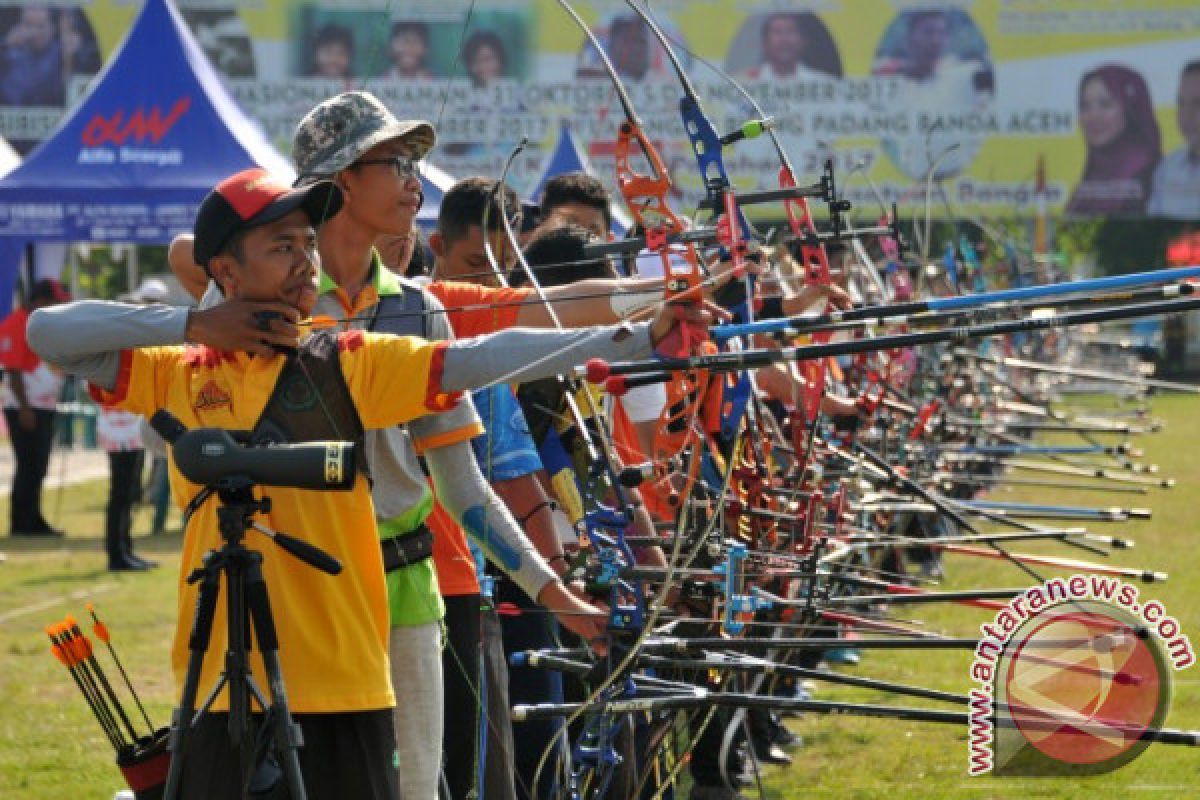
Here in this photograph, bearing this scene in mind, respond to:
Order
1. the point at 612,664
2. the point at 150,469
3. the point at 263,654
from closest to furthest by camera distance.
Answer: the point at 263,654 < the point at 612,664 < the point at 150,469

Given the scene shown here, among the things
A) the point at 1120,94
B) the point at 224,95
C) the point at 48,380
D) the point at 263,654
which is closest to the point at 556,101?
the point at 1120,94

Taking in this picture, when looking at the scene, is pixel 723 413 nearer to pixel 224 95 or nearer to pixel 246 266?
pixel 246 266

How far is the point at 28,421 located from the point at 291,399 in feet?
40.7

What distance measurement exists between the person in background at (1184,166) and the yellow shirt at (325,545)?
35.8 m

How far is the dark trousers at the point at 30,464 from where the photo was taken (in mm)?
15727

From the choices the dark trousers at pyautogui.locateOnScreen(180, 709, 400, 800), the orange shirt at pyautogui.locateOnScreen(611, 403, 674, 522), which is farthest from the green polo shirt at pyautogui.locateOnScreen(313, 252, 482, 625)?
the orange shirt at pyautogui.locateOnScreen(611, 403, 674, 522)

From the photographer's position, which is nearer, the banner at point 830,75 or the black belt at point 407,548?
the black belt at point 407,548

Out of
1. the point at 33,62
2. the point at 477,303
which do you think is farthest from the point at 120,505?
the point at 33,62

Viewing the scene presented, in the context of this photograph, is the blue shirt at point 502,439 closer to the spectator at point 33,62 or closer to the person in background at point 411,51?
the person in background at point 411,51

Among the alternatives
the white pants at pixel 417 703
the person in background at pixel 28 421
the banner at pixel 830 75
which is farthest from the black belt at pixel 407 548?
the banner at pixel 830 75

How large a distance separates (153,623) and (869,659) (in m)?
3.37

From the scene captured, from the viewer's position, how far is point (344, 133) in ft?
14.3

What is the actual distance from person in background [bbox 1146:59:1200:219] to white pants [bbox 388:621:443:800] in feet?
116

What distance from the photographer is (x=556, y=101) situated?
3584 cm
